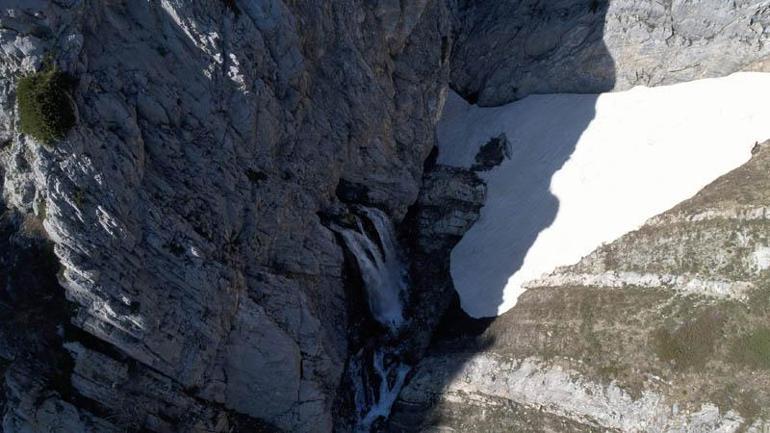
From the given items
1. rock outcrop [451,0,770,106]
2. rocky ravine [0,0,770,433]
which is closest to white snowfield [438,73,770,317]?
rock outcrop [451,0,770,106]

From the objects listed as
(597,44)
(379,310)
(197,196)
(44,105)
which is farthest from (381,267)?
(597,44)

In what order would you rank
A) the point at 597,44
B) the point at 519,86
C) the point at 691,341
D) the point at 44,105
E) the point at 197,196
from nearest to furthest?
the point at 44,105 → the point at 197,196 → the point at 691,341 → the point at 597,44 → the point at 519,86

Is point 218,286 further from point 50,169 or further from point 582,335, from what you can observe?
point 582,335

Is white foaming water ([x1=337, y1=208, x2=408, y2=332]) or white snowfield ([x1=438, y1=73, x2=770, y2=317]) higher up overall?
white snowfield ([x1=438, y1=73, x2=770, y2=317])

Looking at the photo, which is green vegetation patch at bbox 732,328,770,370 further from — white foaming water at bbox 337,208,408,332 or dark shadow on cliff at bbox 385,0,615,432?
white foaming water at bbox 337,208,408,332

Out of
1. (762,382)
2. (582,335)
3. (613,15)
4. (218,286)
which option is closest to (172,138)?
(218,286)

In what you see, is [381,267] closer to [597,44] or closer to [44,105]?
[44,105]

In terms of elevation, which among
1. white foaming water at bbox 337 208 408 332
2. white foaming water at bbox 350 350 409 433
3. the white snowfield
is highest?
the white snowfield
